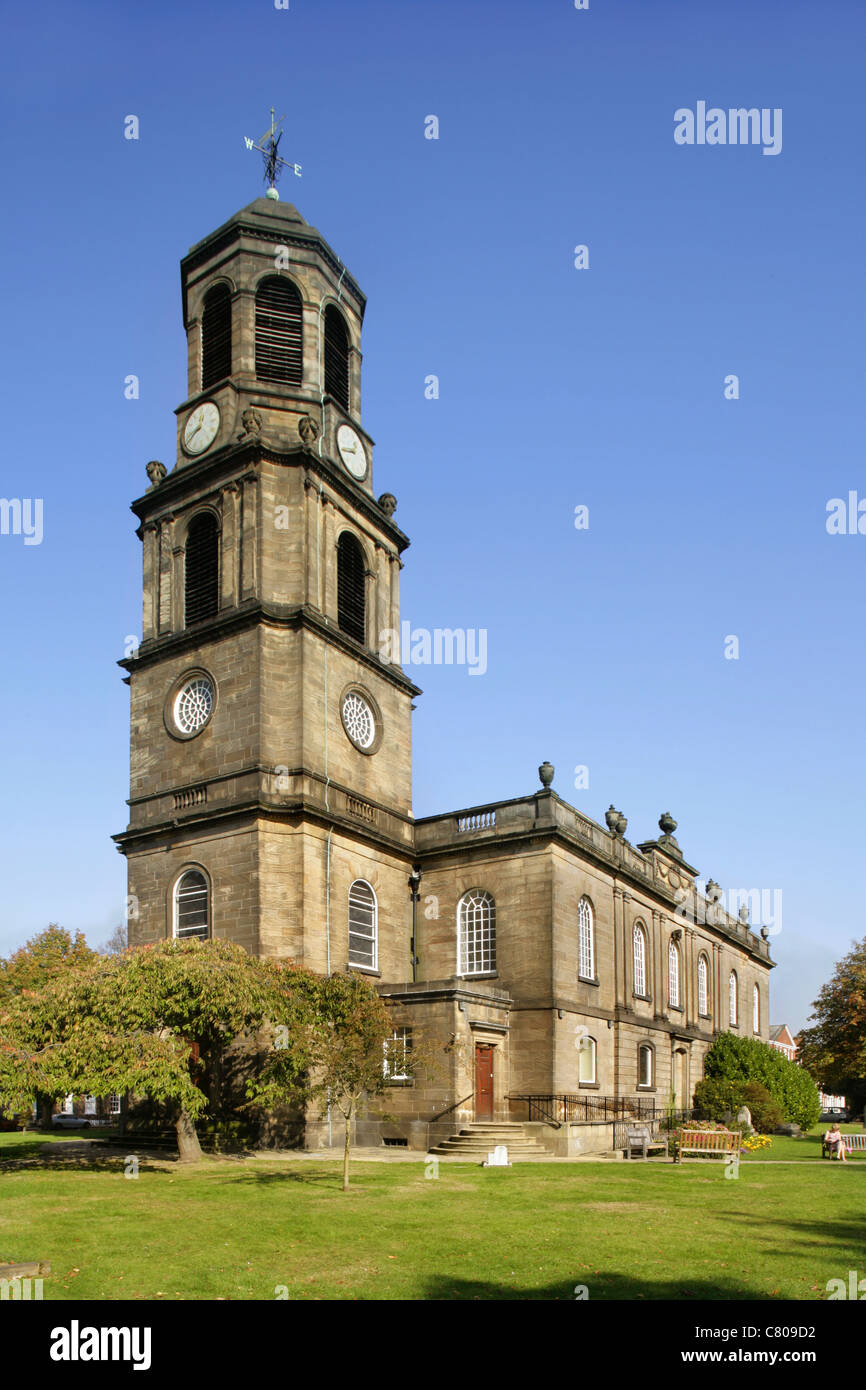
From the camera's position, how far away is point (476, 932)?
33.6 meters

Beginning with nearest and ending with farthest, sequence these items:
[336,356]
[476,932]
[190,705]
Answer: [190,705] → [476,932] → [336,356]

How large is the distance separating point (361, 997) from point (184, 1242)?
7.83 m

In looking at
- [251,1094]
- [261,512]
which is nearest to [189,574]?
[261,512]

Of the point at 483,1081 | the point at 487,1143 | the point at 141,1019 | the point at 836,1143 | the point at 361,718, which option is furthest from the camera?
the point at 361,718

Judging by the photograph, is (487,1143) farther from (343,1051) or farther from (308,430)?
(308,430)

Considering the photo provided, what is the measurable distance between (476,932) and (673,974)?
1573 centimetres

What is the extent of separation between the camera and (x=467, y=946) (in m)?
33.6

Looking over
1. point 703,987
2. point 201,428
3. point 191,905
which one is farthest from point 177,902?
point 703,987

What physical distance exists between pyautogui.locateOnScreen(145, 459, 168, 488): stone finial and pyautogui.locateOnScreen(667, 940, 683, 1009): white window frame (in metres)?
26.7

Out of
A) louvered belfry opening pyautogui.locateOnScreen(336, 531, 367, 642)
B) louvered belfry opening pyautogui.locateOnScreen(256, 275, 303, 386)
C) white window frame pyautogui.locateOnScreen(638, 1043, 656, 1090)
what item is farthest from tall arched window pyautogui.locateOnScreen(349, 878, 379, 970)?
louvered belfry opening pyautogui.locateOnScreen(256, 275, 303, 386)

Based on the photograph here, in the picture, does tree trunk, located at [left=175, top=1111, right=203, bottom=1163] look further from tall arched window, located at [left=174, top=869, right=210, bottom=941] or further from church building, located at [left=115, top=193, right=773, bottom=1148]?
tall arched window, located at [left=174, top=869, right=210, bottom=941]

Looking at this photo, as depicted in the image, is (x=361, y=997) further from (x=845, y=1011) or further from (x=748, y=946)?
(x=748, y=946)

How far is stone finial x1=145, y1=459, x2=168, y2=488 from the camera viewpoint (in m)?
36.0

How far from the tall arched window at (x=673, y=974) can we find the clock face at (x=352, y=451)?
75.6 ft
